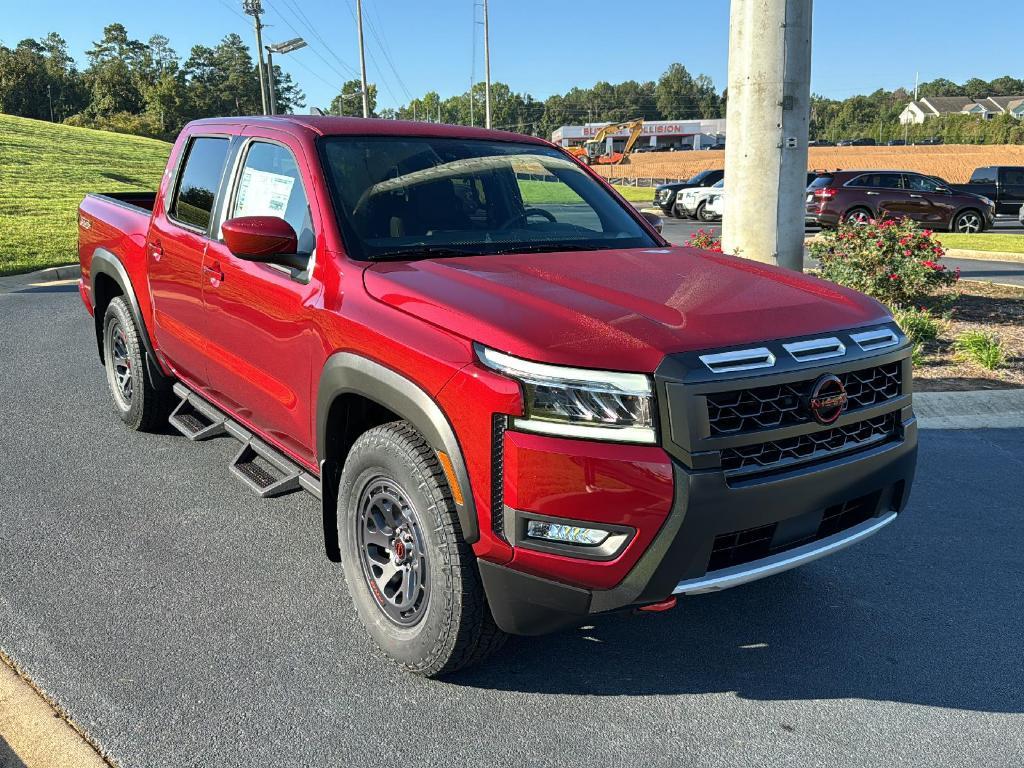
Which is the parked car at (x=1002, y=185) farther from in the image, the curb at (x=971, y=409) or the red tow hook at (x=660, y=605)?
the red tow hook at (x=660, y=605)

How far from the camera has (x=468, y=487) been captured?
2.67 m

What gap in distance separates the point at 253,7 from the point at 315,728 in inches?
1449

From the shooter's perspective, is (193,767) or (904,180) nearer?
(193,767)

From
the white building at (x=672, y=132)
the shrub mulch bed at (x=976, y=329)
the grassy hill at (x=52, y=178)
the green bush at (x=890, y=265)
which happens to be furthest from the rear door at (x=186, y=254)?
the white building at (x=672, y=132)

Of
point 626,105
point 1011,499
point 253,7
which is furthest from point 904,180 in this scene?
point 626,105

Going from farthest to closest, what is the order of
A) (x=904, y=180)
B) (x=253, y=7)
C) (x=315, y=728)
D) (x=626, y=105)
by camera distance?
1. (x=626, y=105)
2. (x=253, y=7)
3. (x=904, y=180)
4. (x=315, y=728)

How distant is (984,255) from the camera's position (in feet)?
52.7

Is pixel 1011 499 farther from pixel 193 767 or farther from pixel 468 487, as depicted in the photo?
pixel 193 767

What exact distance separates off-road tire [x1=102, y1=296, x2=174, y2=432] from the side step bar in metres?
0.33

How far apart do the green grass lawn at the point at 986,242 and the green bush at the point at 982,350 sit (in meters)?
10.3

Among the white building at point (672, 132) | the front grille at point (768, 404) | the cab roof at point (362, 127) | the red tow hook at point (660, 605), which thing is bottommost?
the red tow hook at point (660, 605)

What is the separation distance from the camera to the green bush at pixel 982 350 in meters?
7.36

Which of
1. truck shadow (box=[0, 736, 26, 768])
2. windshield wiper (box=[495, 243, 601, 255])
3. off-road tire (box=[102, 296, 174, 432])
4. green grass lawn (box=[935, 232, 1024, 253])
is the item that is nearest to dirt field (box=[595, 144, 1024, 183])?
green grass lawn (box=[935, 232, 1024, 253])

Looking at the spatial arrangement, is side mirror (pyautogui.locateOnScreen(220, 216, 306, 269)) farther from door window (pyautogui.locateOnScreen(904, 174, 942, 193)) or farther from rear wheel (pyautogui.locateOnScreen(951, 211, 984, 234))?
rear wheel (pyautogui.locateOnScreen(951, 211, 984, 234))
